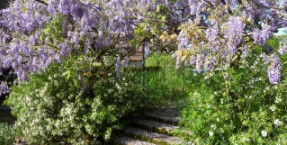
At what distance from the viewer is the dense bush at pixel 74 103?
21.8 feet

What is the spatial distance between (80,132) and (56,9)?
2.14 m

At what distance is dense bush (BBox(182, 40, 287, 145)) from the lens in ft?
15.6

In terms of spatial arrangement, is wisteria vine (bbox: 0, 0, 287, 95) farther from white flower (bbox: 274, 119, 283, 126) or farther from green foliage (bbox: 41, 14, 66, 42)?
white flower (bbox: 274, 119, 283, 126)

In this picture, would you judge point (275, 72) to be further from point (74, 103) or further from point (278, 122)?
point (74, 103)

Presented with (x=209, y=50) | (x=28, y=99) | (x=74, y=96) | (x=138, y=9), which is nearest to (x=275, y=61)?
(x=209, y=50)

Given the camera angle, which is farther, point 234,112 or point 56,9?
point 56,9

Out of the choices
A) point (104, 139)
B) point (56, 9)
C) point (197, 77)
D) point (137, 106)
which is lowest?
point (104, 139)

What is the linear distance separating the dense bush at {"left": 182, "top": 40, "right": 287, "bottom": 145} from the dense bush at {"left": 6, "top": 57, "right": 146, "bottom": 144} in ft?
6.09

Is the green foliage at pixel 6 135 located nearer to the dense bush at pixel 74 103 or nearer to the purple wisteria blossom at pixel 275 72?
the dense bush at pixel 74 103

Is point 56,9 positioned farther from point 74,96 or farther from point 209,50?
point 209,50

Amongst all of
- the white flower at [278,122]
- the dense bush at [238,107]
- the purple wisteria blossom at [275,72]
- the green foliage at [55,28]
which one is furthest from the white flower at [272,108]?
the green foliage at [55,28]

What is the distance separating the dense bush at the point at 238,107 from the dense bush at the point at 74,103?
186 cm

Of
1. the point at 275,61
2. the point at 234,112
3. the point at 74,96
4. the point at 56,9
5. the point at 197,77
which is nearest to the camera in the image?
the point at 275,61

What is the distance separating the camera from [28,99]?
716 centimetres
